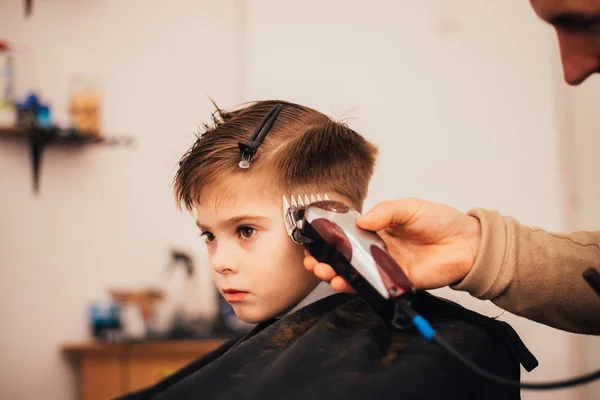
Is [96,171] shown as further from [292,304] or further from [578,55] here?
[578,55]

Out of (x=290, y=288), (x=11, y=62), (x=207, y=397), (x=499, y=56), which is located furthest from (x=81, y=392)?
(x=499, y=56)

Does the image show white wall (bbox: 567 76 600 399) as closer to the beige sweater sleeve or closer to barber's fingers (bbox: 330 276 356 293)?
the beige sweater sleeve

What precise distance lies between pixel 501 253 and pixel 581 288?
0.13 m

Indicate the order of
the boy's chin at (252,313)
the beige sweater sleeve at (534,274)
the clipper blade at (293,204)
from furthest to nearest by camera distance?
the boy's chin at (252,313)
the clipper blade at (293,204)
the beige sweater sleeve at (534,274)

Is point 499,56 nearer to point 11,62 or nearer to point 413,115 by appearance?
point 413,115

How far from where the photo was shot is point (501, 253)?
915 mm

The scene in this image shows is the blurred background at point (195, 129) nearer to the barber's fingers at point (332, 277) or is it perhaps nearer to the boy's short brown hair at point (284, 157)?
the boy's short brown hair at point (284, 157)

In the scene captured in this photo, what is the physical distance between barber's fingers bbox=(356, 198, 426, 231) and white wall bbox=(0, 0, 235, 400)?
2049 millimetres

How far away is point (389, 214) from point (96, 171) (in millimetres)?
2221

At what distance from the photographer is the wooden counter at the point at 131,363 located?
7.83 ft

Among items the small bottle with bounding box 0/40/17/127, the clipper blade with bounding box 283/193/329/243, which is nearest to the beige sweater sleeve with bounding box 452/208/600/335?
the clipper blade with bounding box 283/193/329/243

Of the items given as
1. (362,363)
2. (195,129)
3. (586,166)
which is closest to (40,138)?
(195,129)

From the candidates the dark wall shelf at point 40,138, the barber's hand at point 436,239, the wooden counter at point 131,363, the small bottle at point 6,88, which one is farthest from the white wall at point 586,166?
the small bottle at point 6,88

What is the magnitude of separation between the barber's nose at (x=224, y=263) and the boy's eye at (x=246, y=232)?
0.14 feet
